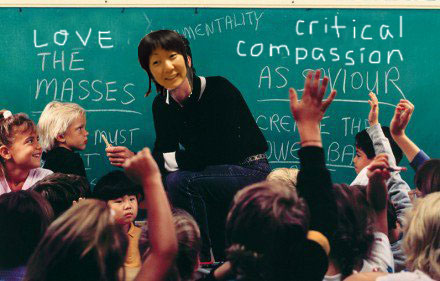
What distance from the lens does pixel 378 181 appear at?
2209mm

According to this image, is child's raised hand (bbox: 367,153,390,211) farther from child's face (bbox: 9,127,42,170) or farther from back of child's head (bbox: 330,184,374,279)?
child's face (bbox: 9,127,42,170)

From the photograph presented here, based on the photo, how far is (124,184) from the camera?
3.57m

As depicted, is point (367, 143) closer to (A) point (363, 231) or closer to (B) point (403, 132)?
(B) point (403, 132)

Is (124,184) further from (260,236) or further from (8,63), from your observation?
(260,236)

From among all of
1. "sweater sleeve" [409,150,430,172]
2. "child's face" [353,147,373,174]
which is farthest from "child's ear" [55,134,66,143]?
"sweater sleeve" [409,150,430,172]

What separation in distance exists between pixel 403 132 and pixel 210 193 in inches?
38.6

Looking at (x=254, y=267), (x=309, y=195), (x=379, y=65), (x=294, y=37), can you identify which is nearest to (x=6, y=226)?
(x=254, y=267)

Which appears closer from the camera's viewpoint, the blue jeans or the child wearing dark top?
the blue jeans

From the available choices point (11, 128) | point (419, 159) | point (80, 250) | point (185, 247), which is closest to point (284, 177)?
point (419, 159)

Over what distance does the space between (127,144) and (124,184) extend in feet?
2.48

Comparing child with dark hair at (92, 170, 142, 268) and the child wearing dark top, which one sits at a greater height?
the child wearing dark top

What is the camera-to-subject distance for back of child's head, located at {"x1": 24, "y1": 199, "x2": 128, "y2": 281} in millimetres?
1678

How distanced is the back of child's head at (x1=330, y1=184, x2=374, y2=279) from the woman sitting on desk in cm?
90

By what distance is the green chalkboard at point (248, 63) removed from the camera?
4227 millimetres
